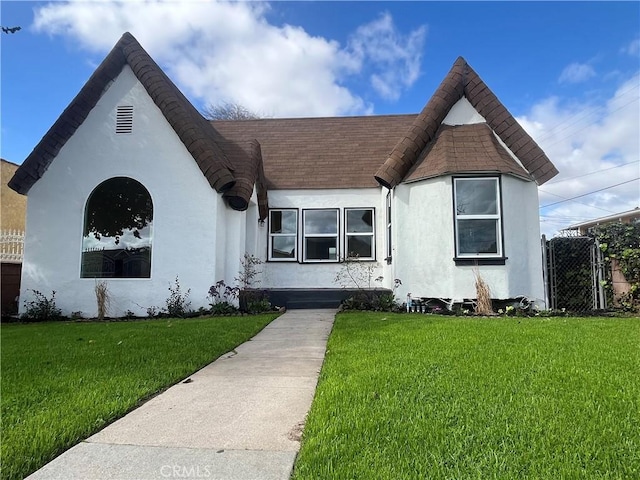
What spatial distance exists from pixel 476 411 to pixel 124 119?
10.5 m

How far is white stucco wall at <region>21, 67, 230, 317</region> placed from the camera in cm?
970

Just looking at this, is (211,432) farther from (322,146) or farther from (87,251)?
(322,146)

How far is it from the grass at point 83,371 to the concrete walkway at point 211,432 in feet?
0.64

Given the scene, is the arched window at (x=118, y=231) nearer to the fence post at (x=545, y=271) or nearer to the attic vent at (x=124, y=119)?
the attic vent at (x=124, y=119)

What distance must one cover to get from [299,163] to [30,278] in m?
8.76

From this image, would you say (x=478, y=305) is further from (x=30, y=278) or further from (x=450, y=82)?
(x=30, y=278)

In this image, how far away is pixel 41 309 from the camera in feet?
31.2

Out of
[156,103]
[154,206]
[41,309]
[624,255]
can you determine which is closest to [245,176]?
[154,206]

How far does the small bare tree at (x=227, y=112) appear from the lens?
35781 millimetres

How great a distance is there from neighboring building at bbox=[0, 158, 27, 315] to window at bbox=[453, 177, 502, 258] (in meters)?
11.9

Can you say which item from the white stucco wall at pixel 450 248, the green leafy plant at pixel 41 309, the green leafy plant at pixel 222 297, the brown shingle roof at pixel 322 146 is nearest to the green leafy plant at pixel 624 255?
the white stucco wall at pixel 450 248

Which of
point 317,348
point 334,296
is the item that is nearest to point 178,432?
point 317,348

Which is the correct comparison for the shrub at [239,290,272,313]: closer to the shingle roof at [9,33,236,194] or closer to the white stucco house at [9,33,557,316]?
the white stucco house at [9,33,557,316]

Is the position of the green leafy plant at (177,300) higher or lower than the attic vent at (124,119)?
lower
